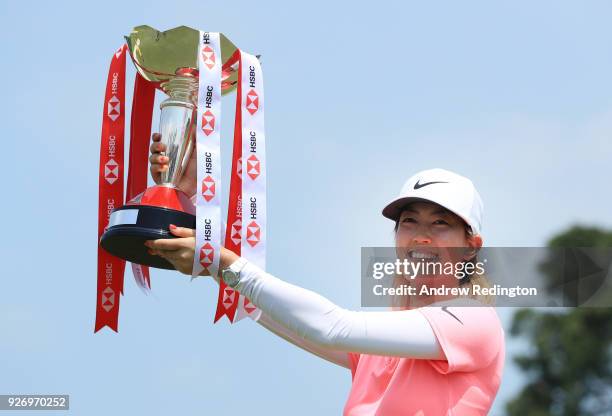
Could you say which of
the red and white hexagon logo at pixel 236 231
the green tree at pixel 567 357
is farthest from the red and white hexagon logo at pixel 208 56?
the green tree at pixel 567 357

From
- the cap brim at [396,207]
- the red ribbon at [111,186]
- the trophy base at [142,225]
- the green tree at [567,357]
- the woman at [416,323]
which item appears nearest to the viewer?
the woman at [416,323]

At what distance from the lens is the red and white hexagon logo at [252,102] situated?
16.2 ft

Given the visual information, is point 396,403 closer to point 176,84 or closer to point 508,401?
point 176,84

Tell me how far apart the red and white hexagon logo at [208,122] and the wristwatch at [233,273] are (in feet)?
2.27

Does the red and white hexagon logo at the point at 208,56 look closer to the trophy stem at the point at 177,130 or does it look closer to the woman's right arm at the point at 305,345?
the trophy stem at the point at 177,130

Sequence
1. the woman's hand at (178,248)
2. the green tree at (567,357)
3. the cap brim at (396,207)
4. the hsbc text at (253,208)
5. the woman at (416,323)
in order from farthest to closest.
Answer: the green tree at (567,357)
the hsbc text at (253,208)
the cap brim at (396,207)
the woman's hand at (178,248)
the woman at (416,323)

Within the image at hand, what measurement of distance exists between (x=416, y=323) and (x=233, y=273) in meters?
0.67

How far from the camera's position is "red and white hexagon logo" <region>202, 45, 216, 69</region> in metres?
4.85

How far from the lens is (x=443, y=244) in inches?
180

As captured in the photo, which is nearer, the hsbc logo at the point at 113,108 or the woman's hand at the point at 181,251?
the woman's hand at the point at 181,251

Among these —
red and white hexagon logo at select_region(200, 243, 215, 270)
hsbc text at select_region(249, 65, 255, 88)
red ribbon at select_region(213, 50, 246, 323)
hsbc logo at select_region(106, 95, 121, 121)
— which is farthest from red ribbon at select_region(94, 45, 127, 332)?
red and white hexagon logo at select_region(200, 243, 215, 270)

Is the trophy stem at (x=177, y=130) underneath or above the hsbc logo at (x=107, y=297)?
above

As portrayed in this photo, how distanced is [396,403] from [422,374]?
15cm

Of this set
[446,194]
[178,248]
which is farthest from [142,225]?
[446,194]
